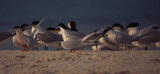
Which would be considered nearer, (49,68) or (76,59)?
(49,68)

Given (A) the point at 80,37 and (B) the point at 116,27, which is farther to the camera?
(B) the point at 116,27

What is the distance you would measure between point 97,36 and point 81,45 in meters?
0.87

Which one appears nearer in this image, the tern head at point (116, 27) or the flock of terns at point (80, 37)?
the flock of terns at point (80, 37)

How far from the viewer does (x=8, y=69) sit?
507cm

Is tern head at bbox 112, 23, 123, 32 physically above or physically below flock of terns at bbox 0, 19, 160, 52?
above

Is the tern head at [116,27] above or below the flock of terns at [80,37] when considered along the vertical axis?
above

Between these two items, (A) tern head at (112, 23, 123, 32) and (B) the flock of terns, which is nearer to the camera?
(B) the flock of terns

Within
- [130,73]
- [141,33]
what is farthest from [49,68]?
[141,33]

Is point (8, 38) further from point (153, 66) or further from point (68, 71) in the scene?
point (153, 66)

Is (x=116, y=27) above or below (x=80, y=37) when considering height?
above

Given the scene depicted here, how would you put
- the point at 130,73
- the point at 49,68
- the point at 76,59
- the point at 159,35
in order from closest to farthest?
1. the point at 130,73
2. the point at 49,68
3. the point at 76,59
4. the point at 159,35

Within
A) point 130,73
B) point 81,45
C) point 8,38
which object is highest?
point 8,38

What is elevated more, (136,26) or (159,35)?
(136,26)

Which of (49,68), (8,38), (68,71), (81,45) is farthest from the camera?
(8,38)
